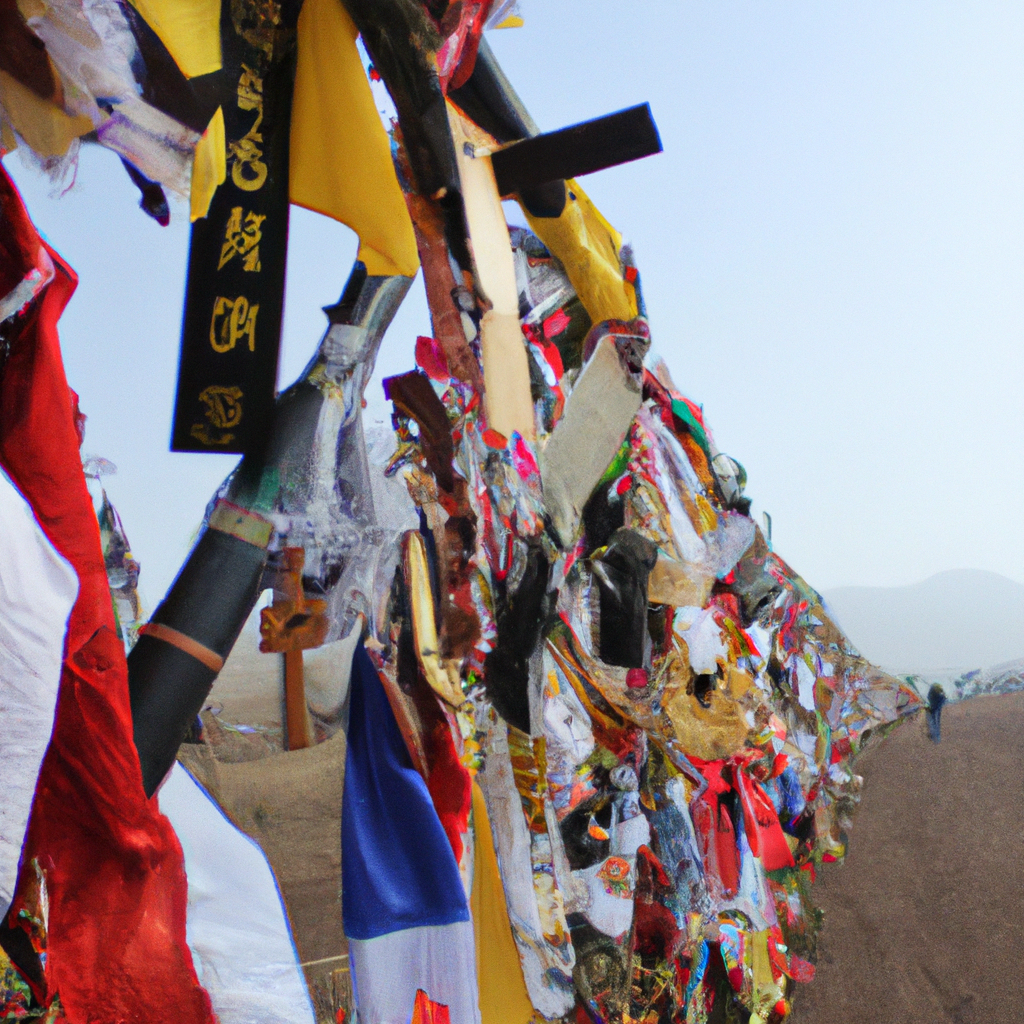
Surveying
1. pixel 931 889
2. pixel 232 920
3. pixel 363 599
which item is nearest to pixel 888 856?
pixel 931 889

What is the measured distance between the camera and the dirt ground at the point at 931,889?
447 cm

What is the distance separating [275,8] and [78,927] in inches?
45.7

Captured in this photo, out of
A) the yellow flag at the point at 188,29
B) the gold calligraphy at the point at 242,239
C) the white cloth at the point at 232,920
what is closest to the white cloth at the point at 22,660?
the white cloth at the point at 232,920

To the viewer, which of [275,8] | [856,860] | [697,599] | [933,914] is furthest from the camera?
[856,860]

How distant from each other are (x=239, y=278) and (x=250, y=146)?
201 mm

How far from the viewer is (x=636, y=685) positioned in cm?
181

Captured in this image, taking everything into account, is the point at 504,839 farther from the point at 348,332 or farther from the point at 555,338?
the point at 555,338

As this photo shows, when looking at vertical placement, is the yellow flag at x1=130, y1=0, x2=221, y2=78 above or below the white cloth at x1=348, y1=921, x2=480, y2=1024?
above

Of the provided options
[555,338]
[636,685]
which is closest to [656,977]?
[636,685]

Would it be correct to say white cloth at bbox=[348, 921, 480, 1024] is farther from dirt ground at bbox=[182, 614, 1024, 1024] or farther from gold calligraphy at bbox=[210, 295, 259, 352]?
gold calligraphy at bbox=[210, 295, 259, 352]

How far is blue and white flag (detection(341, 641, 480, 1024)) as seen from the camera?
1.22 m

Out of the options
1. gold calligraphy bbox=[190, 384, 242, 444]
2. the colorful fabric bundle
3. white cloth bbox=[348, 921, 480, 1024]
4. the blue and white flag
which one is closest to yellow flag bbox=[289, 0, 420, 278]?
the colorful fabric bundle

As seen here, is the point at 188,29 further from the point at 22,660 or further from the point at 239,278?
the point at 22,660

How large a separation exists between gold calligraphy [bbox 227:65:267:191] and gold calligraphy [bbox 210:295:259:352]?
17 centimetres
